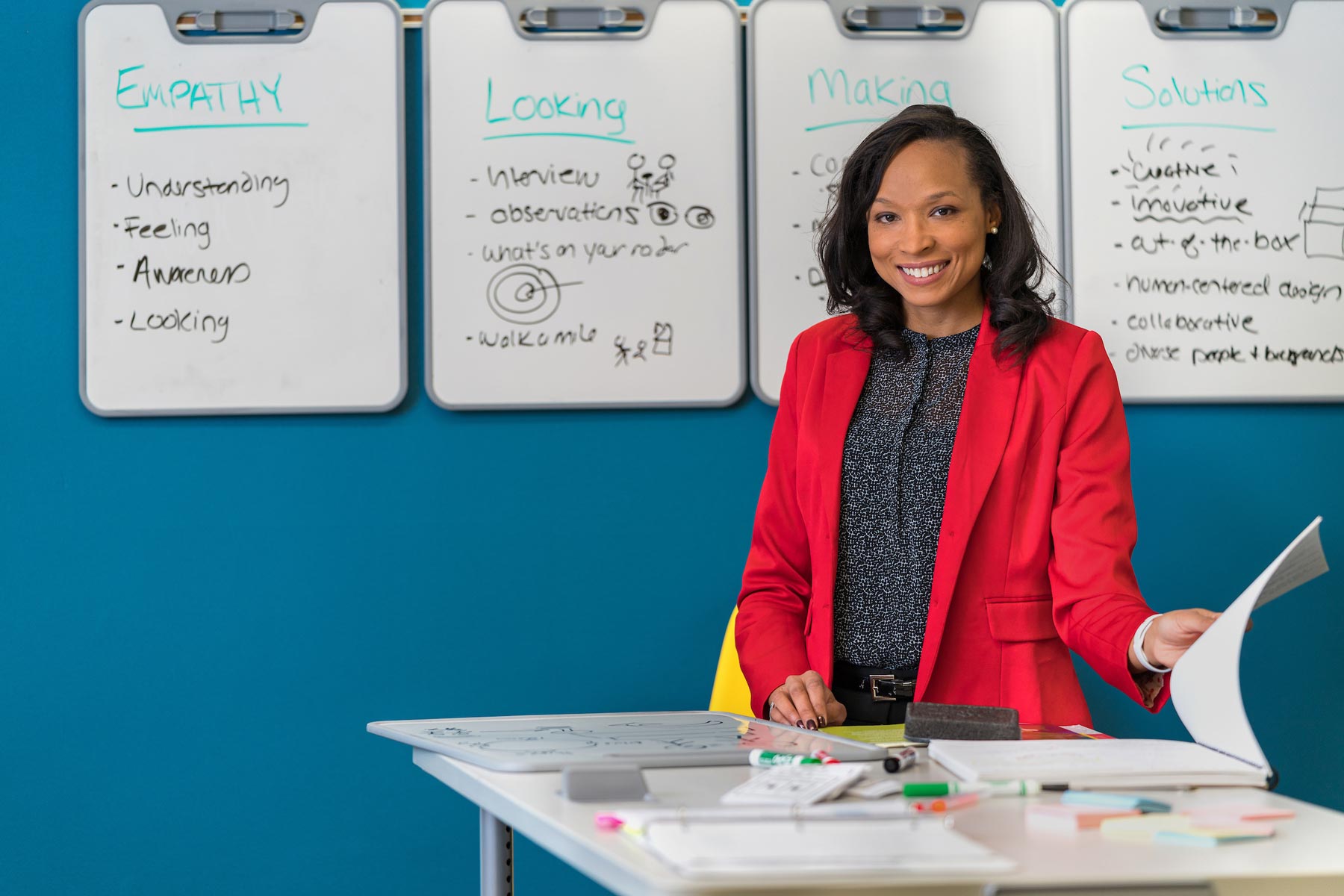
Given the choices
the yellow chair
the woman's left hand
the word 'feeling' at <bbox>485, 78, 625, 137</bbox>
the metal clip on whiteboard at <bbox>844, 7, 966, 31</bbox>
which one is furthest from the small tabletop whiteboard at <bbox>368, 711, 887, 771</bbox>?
the metal clip on whiteboard at <bbox>844, 7, 966, 31</bbox>

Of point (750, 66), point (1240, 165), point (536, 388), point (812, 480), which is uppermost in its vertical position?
point (750, 66)

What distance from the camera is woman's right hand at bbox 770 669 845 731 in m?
1.44

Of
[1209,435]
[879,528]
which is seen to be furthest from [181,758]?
[1209,435]

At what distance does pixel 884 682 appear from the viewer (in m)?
1.61

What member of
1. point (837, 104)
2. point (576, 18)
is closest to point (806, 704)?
point (837, 104)

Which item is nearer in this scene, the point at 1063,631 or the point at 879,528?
the point at 1063,631

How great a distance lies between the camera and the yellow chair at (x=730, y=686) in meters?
2.10

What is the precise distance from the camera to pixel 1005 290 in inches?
67.4

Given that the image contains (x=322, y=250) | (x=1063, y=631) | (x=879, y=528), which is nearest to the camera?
(x=1063, y=631)

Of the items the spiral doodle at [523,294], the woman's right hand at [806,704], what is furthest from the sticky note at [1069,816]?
the spiral doodle at [523,294]

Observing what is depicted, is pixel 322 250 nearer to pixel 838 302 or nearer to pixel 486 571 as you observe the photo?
pixel 486 571

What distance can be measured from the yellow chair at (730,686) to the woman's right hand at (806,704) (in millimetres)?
571

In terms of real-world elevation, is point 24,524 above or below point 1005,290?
below

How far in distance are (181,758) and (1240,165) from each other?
239 centimetres
